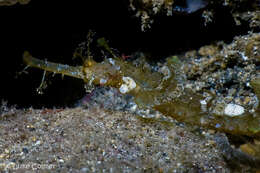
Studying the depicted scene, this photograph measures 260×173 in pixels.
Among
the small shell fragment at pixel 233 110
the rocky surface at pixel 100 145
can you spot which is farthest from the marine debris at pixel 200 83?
the rocky surface at pixel 100 145

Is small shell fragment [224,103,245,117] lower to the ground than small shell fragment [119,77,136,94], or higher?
lower

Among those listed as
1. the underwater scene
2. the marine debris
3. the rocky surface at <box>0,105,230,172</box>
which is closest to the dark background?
the underwater scene

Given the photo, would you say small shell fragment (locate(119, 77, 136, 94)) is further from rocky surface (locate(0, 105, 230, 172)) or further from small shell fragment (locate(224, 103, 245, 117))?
small shell fragment (locate(224, 103, 245, 117))

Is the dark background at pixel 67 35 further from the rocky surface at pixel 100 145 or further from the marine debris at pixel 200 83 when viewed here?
the rocky surface at pixel 100 145

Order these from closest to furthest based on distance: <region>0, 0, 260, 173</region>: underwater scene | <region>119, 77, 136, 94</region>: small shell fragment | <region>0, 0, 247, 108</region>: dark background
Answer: <region>0, 0, 260, 173</region>: underwater scene, <region>119, 77, 136, 94</region>: small shell fragment, <region>0, 0, 247, 108</region>: dark background

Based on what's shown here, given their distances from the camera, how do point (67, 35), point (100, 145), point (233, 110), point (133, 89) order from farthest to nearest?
point (67, 35)
point (133, 89)
point (233, 110)
point (100, 145)

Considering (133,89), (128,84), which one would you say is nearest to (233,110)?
(133,89)

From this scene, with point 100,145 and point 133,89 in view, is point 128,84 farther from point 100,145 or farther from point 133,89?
point 100,145
